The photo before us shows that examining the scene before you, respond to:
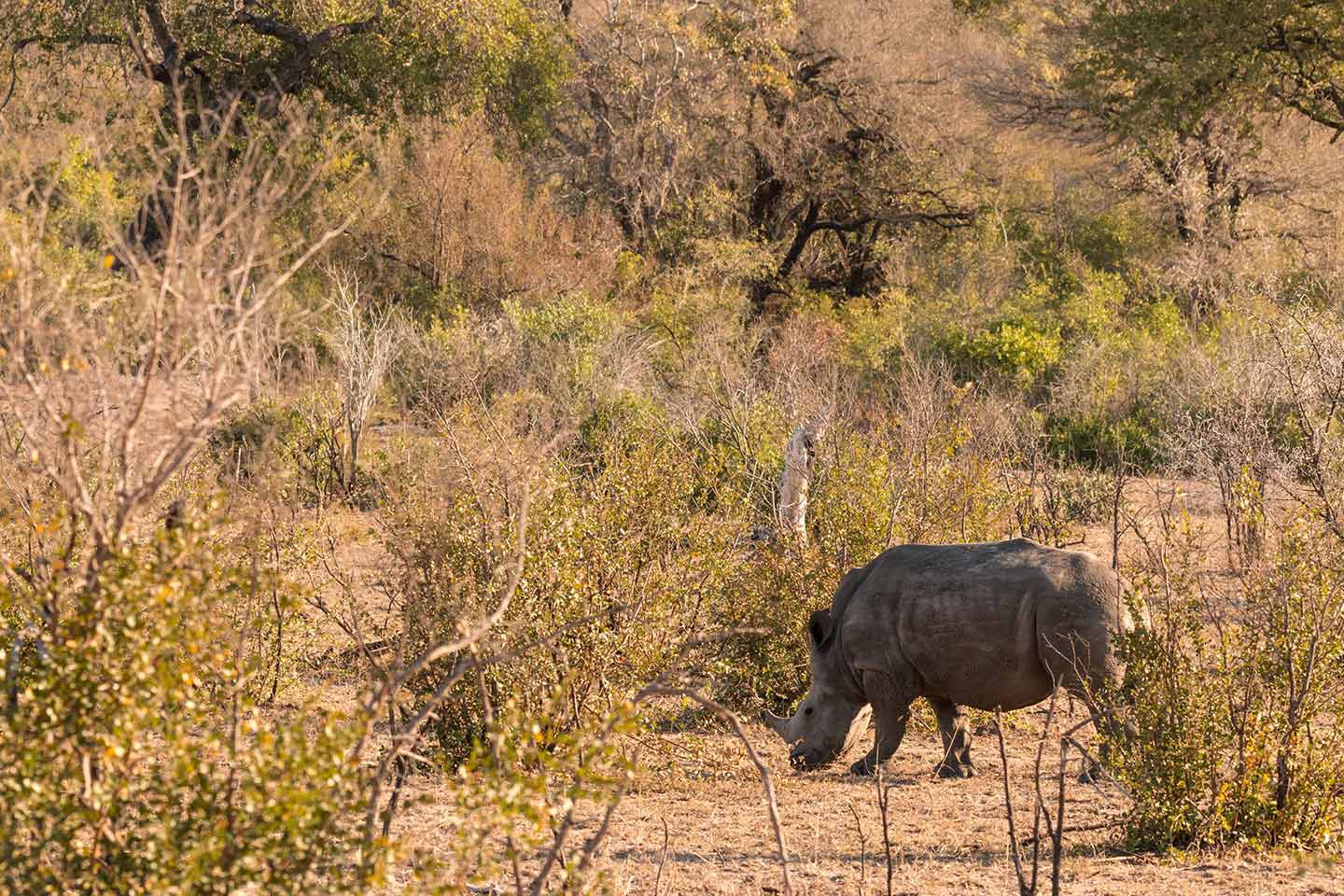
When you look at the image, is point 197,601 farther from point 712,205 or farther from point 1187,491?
point 712,205

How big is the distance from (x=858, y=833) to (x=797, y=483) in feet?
16.2

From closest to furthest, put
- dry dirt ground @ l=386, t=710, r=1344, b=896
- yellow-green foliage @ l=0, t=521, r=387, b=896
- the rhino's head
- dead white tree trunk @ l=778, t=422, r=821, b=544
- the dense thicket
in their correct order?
1. yellow-green foliage @ l=0, t=521, r=387, b=896
2. the dense thicket
3. dry dirt ground @ l=386, t=710, r=1344, b=896
4. the rhino's head
5. dead white tree trunk @ l=778, t=422, r=821, b=544

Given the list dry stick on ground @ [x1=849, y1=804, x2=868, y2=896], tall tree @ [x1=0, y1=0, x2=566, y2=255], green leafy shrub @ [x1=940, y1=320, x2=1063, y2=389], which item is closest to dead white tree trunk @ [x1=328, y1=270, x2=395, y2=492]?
tall tree @ [x1=0, y1=0, x2=566, y2=255]

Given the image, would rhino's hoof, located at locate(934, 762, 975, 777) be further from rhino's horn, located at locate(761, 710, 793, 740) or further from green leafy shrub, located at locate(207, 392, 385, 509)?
green leafy shrub, located at locate(207, 392, 385, 509)

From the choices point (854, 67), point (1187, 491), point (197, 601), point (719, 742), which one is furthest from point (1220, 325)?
point (197, 601)

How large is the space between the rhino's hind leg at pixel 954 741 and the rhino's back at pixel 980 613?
28 centimetres

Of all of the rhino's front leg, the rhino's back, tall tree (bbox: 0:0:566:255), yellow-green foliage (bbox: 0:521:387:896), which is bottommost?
the rhino's front leg

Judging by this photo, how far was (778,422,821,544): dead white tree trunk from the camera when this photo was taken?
12102 millimetres

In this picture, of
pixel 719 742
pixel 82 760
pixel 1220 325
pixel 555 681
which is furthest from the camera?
pixel 1220 325

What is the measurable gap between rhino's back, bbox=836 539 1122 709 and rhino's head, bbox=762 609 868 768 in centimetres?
28

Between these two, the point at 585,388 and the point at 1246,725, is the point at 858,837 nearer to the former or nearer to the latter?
the point at 1246,725

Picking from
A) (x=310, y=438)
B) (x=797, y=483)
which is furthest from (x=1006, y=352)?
(x=797, y=483)

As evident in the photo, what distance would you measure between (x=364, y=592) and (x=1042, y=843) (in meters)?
10.1

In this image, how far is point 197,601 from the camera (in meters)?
4.51
